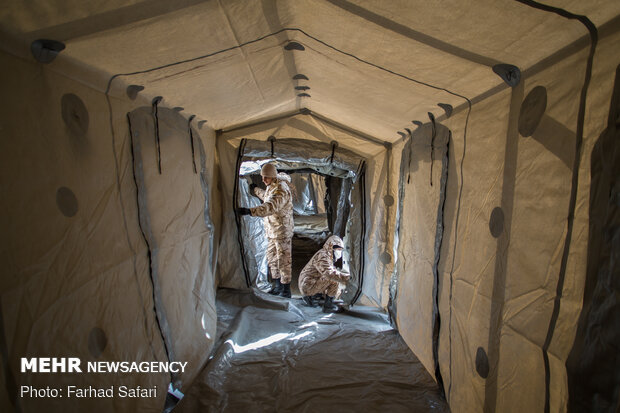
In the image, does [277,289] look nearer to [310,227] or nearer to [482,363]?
[310,227]

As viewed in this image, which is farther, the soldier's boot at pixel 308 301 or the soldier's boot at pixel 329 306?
the soldier's boot at pixel 308 301

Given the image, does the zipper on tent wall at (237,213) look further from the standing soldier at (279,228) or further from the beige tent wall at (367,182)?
the standing soldier at (279,228)

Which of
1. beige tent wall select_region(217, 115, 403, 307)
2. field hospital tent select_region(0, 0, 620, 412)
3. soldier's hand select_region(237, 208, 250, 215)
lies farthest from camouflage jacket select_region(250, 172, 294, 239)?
field hospital tent select_region(0, 0, 620, 412)

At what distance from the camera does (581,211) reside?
2.47 feet

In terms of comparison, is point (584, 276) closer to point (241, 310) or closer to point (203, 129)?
point (203, 129)

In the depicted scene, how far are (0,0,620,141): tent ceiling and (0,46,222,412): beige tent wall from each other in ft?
0.50

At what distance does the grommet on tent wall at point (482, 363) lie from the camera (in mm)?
1148

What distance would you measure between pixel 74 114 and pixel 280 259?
2538 mm

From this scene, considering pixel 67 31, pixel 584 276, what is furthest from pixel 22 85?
pixel 584 276

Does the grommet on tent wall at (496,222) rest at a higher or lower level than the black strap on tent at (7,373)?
higher

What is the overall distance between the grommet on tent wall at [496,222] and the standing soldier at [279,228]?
86.8 inches

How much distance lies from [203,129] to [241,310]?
1.62m

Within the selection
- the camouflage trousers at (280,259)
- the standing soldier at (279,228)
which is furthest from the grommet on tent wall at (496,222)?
the camouflage trousers at (280,259)

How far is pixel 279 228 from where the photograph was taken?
329 cm
